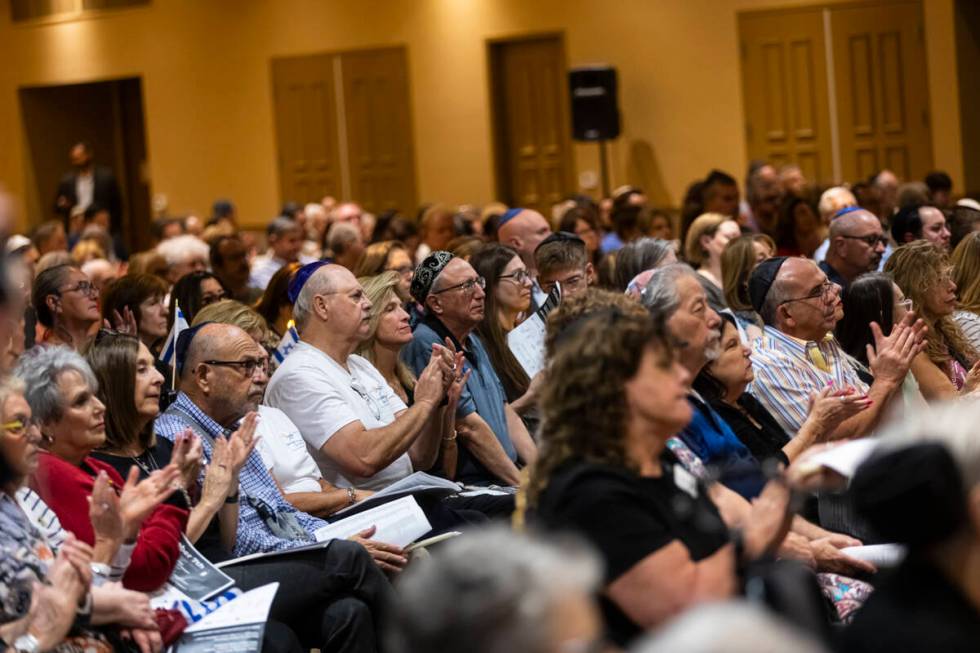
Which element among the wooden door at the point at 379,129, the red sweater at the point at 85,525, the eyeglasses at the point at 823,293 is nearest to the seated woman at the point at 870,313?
the eyeglasses at the point at 823,293

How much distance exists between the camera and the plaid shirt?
13.3 feet

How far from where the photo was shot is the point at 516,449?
5273mm

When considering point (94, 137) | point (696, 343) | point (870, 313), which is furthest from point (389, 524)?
point (94, 137)

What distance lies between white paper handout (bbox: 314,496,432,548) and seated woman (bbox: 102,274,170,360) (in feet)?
6.92

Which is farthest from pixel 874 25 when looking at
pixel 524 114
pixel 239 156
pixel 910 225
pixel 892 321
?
pixel 892 321

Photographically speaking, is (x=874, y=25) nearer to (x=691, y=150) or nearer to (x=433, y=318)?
(x=691, y=150)

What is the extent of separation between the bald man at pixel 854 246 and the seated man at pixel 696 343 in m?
2.53

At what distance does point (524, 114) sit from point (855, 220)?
7.53 meters

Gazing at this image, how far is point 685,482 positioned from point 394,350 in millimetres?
2505

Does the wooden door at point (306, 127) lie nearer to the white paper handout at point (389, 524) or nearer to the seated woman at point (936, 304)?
the seated woman at point (936, 304)

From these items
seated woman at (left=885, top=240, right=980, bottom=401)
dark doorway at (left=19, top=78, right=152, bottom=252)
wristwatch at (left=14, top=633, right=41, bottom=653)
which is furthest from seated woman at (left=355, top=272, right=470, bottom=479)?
dark doorway at (left=19, top=78, right=152, bottom=252)

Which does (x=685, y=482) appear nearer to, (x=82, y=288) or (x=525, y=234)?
(x=82, y=288)

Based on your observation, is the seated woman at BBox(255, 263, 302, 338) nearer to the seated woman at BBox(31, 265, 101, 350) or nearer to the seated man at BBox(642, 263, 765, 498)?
the seated woman at BBox(31, 265, 101, 350)

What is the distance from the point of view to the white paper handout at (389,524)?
420 cm
